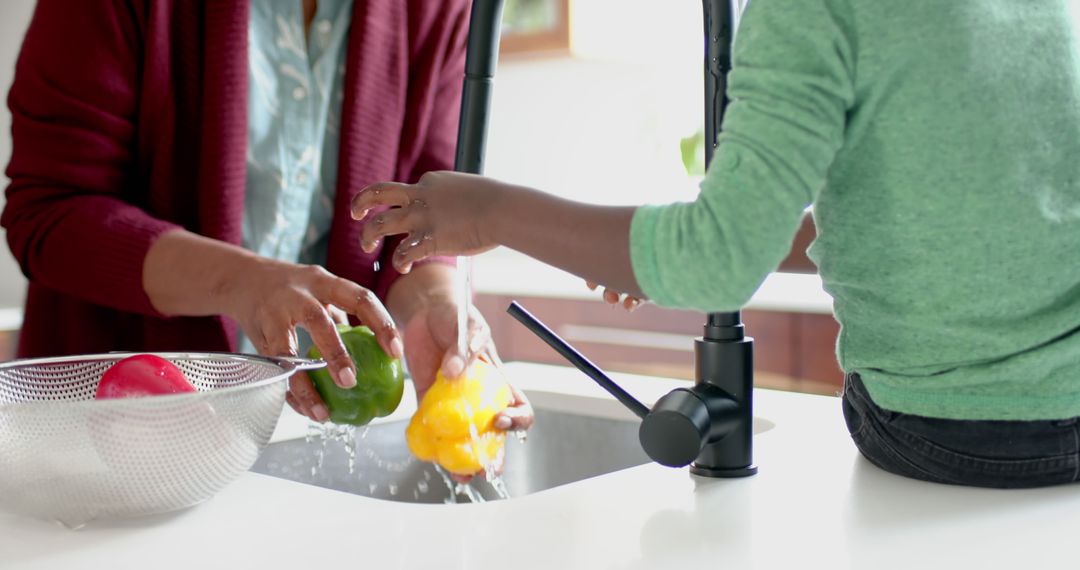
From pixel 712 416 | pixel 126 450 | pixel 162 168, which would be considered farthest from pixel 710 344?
pixel 162 168

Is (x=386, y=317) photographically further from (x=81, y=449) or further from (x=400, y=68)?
(x=400, y=68)

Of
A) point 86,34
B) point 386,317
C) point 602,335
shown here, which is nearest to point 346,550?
point 386,317

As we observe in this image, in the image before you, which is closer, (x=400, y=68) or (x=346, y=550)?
(x=346, y=550)

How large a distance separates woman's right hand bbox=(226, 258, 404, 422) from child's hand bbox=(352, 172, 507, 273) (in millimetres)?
189

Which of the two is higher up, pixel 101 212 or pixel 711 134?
pixel 711 134

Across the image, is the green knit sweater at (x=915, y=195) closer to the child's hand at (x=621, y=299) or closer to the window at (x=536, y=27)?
the child's hand at (x=621, y=299)

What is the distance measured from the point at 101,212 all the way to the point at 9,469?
0.64 meters

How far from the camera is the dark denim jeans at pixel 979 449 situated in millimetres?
702

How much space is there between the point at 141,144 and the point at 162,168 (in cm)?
4

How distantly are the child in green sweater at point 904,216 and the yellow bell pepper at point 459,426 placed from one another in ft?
0.91

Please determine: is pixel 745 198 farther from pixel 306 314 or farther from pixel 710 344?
pixel 306 314

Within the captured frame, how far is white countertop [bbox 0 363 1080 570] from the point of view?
1.93 feet

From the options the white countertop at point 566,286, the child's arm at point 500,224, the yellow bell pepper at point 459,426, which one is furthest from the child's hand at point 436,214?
the white countertop at point 566,286

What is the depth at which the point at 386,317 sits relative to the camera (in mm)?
897
